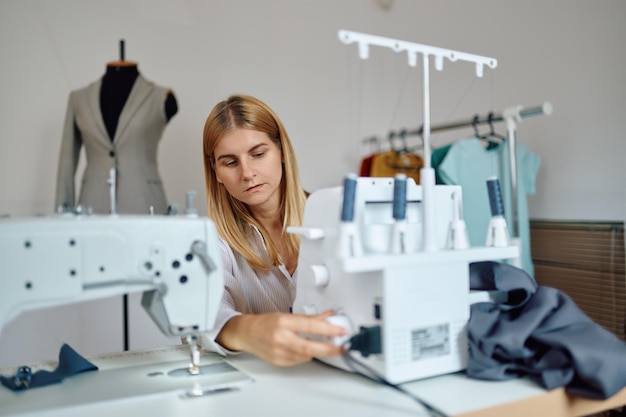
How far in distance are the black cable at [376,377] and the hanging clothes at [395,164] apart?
75.3 inches

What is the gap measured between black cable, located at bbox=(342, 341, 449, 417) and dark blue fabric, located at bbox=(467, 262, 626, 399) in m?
0.14

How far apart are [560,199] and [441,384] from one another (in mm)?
1794

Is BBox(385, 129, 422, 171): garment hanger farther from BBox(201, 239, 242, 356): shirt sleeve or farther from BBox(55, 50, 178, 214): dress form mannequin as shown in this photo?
BBox(201, 239, 242, 356): shirt sleeve

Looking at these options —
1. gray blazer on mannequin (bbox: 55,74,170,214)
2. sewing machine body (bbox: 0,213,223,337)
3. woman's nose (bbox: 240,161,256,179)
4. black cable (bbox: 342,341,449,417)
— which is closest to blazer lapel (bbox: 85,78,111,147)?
gray blazer on mannequin (bbox: 55,74,170,214)

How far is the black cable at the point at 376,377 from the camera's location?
2.72 feet

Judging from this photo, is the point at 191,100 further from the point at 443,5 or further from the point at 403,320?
the point at 403,320

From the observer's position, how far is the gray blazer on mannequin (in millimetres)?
2131

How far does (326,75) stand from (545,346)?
2276 mm

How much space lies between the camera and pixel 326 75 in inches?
118

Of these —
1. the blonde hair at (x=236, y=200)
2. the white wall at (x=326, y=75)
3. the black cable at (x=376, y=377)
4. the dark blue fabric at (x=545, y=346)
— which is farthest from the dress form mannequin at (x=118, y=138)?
the dark blue fabric at (x=545, y=346)

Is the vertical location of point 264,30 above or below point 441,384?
above

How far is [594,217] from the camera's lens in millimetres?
2336

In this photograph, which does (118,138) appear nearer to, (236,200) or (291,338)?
(236,200)

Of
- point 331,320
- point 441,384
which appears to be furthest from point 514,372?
point 331,320
